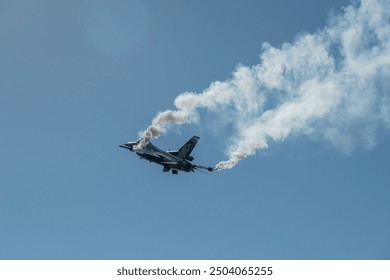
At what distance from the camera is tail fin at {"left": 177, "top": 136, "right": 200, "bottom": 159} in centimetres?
10781

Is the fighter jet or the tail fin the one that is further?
the tail fin

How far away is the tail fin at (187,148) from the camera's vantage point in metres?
108

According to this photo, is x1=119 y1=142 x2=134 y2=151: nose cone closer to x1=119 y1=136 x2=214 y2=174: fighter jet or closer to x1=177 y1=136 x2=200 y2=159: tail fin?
x1=119 y1=136 x2=214 y2=174: fighter jet

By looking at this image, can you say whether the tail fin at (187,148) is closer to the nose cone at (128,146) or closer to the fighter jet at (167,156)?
the fighter jet at (167,156)

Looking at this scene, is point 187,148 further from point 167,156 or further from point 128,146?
point 128,146

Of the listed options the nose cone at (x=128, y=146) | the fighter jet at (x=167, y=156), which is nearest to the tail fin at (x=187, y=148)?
the fighter jet at (x=167, y=156)

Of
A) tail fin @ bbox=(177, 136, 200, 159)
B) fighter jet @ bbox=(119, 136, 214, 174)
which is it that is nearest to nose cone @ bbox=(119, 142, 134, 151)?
fighter jet @ bbox=(119, 136, 214, 174)
